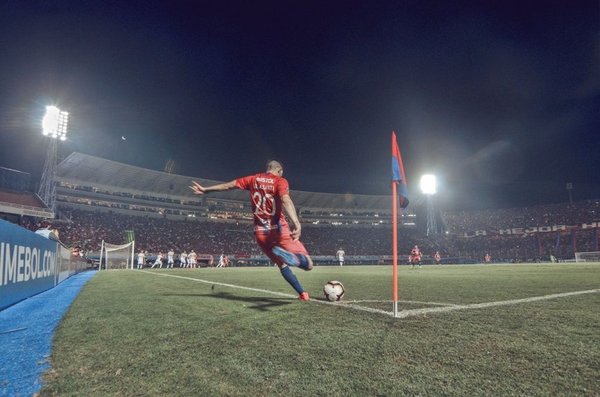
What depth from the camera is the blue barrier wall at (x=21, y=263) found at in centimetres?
496

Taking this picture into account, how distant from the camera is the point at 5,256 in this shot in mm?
4945

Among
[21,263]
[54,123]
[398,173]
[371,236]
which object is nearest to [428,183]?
[371,236]

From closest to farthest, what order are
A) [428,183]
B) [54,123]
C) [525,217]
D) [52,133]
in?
A: [52,133], [54,123], [428,183], [525,217]

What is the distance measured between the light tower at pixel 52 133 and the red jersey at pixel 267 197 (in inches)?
1395

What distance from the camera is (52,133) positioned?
31531 mm

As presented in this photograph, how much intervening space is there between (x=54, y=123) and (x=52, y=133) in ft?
3.35

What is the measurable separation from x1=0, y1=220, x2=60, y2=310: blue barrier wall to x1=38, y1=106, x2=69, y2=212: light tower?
29.6m

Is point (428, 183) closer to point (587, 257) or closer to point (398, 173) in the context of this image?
point (587, 257)

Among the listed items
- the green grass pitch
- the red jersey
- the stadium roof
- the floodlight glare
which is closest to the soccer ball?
the green grass pitch

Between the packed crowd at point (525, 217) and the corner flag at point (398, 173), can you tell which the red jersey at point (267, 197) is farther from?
the packed crowd at point (525, 217)

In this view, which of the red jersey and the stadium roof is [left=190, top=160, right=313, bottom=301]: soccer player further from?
the stadium roof

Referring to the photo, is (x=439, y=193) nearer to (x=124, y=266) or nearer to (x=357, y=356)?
(x=124, y=266)

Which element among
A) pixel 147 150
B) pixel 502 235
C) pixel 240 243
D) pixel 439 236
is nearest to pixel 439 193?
pixel 439 236

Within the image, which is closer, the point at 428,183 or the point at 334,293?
the point at 334,293
